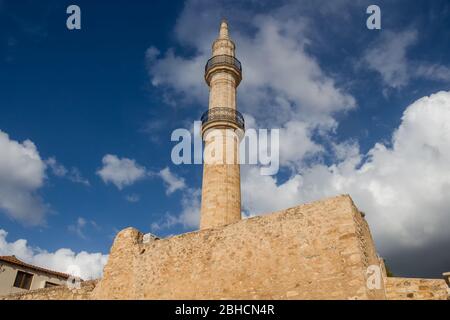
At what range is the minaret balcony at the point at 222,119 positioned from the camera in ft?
56.0

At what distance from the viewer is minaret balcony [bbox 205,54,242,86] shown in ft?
62.1

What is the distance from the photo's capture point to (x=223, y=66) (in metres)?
18.9

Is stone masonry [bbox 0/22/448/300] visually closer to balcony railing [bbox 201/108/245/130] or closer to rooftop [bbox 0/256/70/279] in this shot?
balcony railing [bbox 201/108/245/130]

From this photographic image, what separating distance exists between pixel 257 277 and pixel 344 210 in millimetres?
2351

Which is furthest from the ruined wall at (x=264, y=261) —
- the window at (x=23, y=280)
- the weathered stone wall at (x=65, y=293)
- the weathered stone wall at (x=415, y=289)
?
the window at (x=23, y=280)

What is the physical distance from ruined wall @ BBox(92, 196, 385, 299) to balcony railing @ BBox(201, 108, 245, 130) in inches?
330

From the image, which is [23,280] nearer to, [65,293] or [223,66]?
[65,293]

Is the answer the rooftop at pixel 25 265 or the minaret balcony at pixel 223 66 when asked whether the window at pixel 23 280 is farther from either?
the minaret balcony at pixel 223 66


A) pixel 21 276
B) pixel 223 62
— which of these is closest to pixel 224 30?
pixel 223 62

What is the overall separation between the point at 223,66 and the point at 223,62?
26cm

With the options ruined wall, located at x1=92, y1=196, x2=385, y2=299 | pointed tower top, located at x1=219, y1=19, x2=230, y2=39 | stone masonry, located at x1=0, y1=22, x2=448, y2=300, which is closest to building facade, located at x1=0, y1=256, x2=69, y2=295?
stone masonry, located at x1=0, y1=22, x2=448, y2=300
